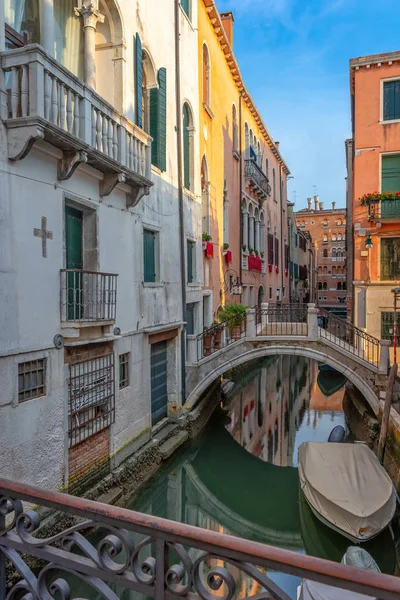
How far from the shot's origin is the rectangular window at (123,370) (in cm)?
868

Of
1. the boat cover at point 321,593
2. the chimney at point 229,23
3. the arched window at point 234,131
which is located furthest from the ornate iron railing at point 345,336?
the chimney at point 229,23

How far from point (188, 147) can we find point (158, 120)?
2.94 m

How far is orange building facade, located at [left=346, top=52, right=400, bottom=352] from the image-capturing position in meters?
15.9

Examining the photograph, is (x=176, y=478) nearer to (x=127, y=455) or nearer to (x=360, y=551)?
(x=127, y=455)

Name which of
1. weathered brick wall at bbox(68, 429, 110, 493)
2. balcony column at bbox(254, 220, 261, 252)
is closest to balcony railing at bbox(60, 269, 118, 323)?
weathered brick wall at bbox(68, 429, 110, 493)

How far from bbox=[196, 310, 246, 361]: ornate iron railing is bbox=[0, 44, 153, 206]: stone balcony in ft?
18.4

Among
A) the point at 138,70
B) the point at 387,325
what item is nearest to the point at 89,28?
the point at 138,70

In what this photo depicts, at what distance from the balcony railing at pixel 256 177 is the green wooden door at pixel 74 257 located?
14925 millimetres

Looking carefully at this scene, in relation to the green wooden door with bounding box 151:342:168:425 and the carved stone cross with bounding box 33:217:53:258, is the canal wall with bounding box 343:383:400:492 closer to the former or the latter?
the green wooden door with bounding box 151:342:168:425

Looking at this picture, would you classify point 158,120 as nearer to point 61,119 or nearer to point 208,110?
point 61,119

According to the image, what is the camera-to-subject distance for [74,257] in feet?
23.9

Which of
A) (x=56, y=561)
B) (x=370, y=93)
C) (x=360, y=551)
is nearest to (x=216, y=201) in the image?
(x=370, y=93)

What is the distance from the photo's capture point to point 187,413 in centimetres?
1175

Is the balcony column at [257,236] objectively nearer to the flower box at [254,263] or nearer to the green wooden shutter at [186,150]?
the flower box at [254,263]
